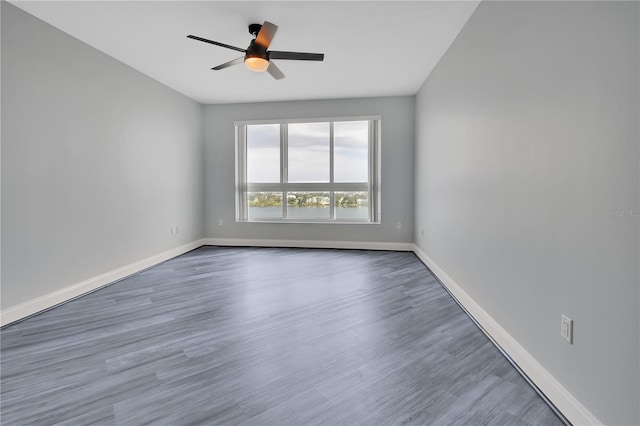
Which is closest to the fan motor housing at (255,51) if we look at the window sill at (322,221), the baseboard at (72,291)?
the baseboard at (72,291)

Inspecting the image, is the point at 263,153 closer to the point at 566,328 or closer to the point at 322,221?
the point at 322,221

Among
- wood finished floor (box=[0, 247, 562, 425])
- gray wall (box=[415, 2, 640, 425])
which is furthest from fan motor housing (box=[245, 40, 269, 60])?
wood finished floor (box=[0, 247, 562, 425])

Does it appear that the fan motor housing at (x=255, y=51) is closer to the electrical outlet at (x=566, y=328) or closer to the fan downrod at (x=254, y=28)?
the fan downrod at (x=254, y=28)

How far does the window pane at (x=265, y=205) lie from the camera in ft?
18.0

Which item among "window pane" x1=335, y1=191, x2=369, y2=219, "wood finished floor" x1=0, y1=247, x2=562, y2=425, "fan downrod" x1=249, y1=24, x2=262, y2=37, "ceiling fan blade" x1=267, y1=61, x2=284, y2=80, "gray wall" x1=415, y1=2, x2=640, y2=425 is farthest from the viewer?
"window pane" x1=335, y1=191, x2=369, y2=219

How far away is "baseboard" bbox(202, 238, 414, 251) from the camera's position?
5.14 m

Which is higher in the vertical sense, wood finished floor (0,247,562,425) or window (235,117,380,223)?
window (235,117,380,223)

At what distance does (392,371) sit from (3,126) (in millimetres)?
3285

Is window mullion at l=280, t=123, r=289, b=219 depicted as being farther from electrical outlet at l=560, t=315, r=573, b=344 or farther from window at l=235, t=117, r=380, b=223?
electrical outlet at l=560, t=315, r=573, b=344

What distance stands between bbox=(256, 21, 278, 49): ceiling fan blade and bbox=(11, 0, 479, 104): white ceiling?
159mm

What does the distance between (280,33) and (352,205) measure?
3.01 metres

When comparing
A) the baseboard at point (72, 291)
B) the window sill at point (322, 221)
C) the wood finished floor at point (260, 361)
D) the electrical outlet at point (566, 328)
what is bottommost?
the wood finished floor at point (260, 361)

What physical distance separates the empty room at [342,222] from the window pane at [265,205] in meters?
0.65

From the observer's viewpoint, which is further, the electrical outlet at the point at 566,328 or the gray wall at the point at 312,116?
the gray wall at the point at 312,116
